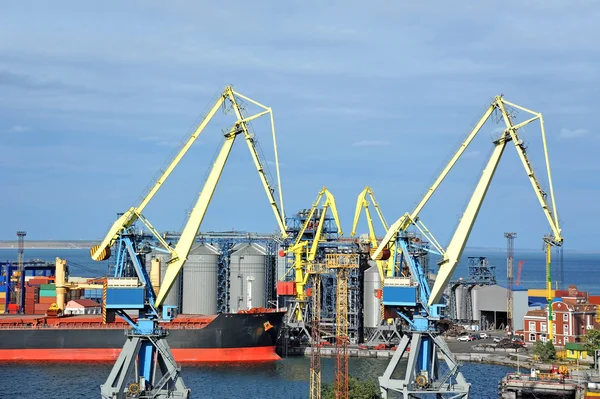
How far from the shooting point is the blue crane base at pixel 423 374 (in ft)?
147

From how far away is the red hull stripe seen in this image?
7194 centimetres

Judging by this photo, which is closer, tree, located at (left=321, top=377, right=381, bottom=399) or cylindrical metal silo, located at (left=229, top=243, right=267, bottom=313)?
tree, located at (left=321, top=377, right=381, bottom=399)

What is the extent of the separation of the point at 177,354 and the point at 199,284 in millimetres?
11270

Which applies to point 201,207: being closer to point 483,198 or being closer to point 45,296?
point 483,198

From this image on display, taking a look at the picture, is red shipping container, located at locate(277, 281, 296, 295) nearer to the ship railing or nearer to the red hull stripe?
the red hull stripe

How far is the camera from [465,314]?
324 ft

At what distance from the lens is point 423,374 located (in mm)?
45594

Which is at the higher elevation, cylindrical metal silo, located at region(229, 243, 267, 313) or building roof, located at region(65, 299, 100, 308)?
cylindrical metal silo, located at region(229, 243, 267, 313)

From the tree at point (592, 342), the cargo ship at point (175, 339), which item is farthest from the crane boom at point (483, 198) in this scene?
the cargo ship at point (175, 339)

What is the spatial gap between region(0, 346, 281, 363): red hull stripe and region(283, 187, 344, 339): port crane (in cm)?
583

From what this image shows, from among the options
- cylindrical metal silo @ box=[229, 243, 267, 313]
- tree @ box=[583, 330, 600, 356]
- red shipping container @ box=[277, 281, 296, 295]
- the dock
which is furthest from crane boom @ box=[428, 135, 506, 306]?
cylindrical metal silo @ box=[229, 243, 267, 313]

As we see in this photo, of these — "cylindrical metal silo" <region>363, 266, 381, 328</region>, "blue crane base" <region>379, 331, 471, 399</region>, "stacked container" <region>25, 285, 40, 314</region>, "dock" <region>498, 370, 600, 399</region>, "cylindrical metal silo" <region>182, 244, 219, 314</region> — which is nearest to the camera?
"blue crane base" <region>379, 331, 471, 399</region>

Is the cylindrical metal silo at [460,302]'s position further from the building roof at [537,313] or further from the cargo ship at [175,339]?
the cargo ship at [175,339]

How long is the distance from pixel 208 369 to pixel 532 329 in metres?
29.8
